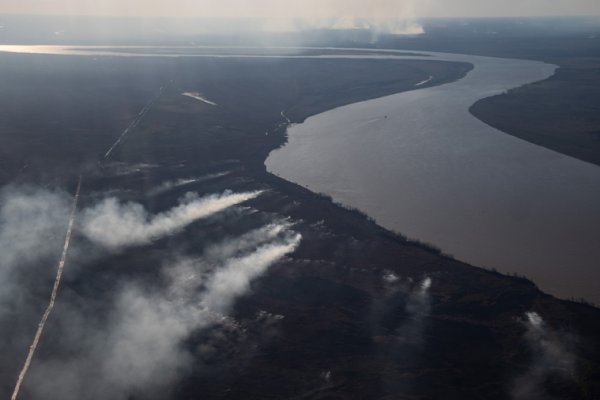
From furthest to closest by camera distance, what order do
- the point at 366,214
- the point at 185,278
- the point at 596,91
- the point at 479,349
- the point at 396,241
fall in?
1. the point at 596,91
2. the point at 366,214
3. the point at 396,241
4. the point at 185,278
5. the point at 479,349

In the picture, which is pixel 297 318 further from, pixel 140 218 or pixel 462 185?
pixel 462 185

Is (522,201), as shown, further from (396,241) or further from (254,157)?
(254,157)

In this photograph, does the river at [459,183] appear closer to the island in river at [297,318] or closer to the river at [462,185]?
the river at [462,185]

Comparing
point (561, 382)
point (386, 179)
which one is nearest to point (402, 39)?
point (386, 179)

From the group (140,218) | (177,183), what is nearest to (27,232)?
(140,218)

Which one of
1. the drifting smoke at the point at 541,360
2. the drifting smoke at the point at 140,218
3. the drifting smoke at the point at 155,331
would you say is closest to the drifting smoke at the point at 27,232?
the drifting smoke at the point at 140,218

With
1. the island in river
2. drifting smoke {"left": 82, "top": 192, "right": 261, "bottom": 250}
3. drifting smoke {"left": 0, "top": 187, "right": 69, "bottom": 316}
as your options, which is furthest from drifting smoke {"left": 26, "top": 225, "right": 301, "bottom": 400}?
drifting smoke {"left": 0, "top": 187, "right": 69, "bottom": 316}
